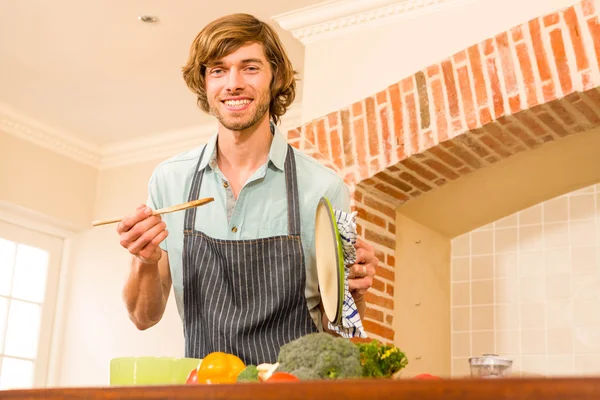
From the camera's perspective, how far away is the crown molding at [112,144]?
492 cm

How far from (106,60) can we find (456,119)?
2077 millimetres

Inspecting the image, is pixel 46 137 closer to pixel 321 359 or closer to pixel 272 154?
pixel 272 154

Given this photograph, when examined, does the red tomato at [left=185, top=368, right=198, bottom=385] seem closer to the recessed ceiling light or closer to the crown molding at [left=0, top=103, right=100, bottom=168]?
the recessed ceiling light

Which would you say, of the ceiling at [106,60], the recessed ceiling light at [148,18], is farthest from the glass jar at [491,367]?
the recessed ceiling light at [148,18]

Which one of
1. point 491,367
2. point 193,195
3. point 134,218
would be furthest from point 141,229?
point 491,367

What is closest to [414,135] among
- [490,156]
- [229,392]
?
[490,156]

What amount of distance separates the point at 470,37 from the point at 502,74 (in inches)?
14.1

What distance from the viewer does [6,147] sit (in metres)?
4.95

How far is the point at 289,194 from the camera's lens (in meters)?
1.85

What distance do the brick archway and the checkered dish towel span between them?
1555 mm

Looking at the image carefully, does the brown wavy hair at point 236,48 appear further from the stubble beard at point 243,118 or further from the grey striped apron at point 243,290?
the grey striped apron at point 243,290

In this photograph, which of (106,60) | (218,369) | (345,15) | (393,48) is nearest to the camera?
(218,369)

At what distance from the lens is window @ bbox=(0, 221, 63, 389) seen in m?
4.98

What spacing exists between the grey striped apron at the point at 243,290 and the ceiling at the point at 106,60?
2.14 meters
